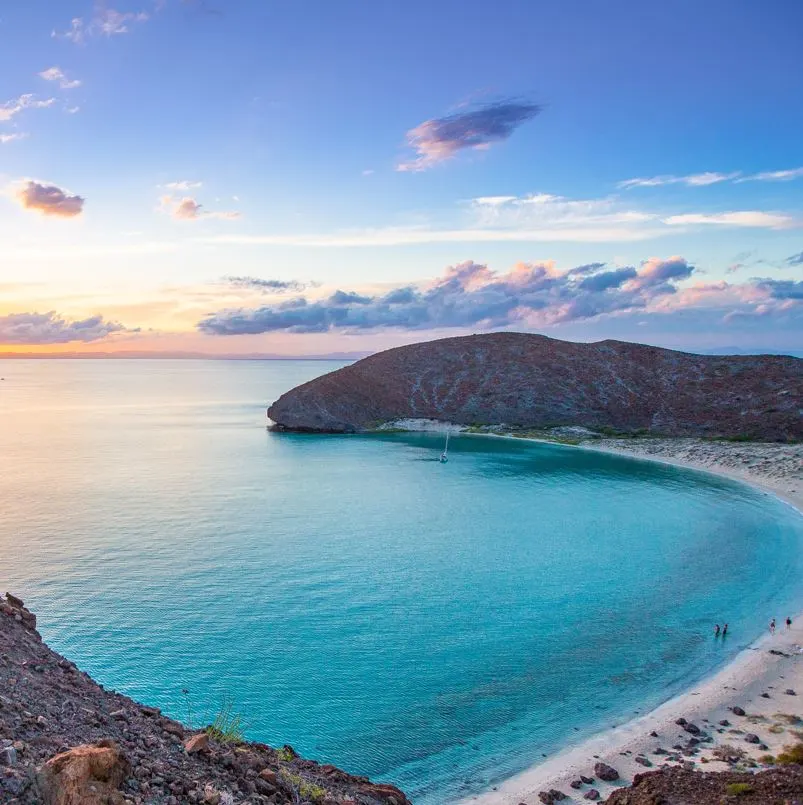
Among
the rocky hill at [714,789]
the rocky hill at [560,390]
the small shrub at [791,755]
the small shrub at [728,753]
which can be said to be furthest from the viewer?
the rocky hill at [560,390]

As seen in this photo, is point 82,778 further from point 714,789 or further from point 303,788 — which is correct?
point 714,789

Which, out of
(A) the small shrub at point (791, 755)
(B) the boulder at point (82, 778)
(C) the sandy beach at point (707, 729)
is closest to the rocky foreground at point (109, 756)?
(B) the boulder at point (82, 778)

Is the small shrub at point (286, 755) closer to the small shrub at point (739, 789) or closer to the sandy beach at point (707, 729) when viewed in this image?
Result: the sandy beach at point (707, 729)

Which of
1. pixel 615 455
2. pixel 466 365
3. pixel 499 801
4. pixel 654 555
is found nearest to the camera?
pixel 499 801

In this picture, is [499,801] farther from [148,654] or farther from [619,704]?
[148,654]

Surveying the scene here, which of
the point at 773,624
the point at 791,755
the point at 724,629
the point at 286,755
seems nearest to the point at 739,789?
the point at 791,755

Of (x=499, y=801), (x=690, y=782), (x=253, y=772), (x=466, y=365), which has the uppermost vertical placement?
(x=466, y=365)

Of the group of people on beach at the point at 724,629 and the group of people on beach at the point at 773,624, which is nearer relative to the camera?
the group of people on beach at the point at 724,629

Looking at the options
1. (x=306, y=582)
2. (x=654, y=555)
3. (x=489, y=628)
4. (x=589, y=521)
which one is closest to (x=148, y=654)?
(x=306, y=582)
